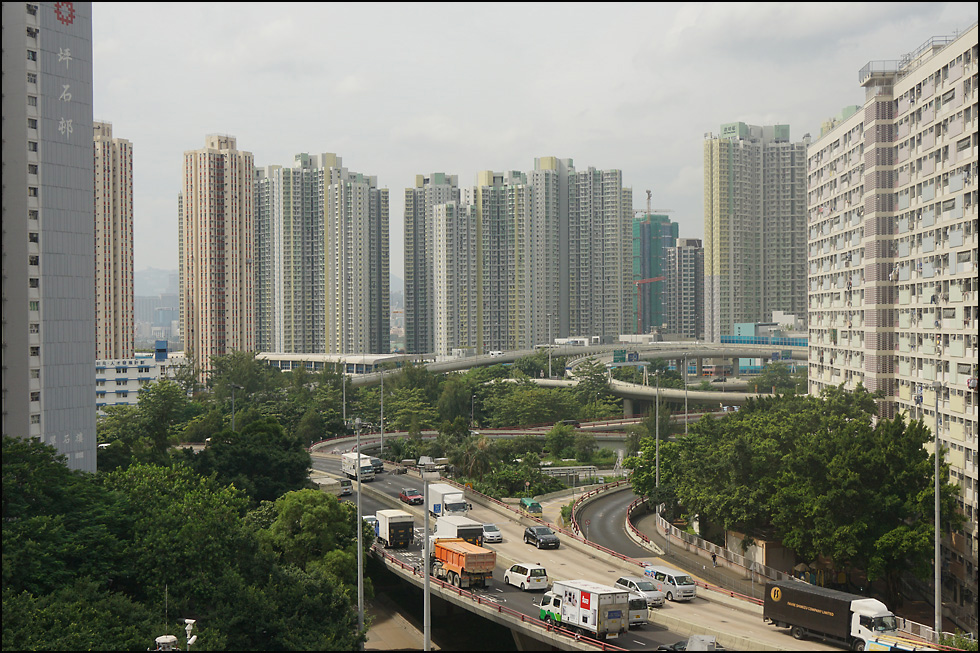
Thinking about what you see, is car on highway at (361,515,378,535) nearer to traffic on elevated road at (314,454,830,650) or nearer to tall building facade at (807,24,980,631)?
traffic on elevated road at (314,454,830,650)

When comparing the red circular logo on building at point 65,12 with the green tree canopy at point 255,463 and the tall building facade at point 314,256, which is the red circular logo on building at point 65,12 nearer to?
the green tree canopy at point 255,463

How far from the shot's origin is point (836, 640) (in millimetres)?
31656

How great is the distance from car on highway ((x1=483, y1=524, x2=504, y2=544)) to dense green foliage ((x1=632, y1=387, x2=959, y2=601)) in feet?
35.8

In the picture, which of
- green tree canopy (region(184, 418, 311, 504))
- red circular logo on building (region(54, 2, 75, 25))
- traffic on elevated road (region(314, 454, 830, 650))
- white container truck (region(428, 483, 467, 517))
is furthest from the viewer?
green tree canopy (region(184, 418, 311, 504))

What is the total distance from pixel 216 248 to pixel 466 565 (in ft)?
303

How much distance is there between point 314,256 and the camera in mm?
150750

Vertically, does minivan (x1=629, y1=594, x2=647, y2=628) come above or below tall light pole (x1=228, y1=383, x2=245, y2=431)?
below

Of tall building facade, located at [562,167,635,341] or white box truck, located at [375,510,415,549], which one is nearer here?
white box truck, located at [375,510,415,549]

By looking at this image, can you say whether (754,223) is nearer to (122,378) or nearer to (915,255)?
(122,378)

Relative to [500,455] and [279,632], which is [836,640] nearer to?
[279,632]

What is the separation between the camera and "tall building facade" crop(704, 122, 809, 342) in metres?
155

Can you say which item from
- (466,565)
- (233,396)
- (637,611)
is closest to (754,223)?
(233,396)

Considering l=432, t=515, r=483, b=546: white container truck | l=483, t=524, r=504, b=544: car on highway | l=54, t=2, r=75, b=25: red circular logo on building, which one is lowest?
l=483, t=524, r=504, b=544: car on highway

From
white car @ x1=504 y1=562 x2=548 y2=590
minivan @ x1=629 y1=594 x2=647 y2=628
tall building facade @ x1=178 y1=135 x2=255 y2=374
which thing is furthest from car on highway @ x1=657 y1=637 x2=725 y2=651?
tall building facade @ x1=178 y1=135 x2=255 y2=374
